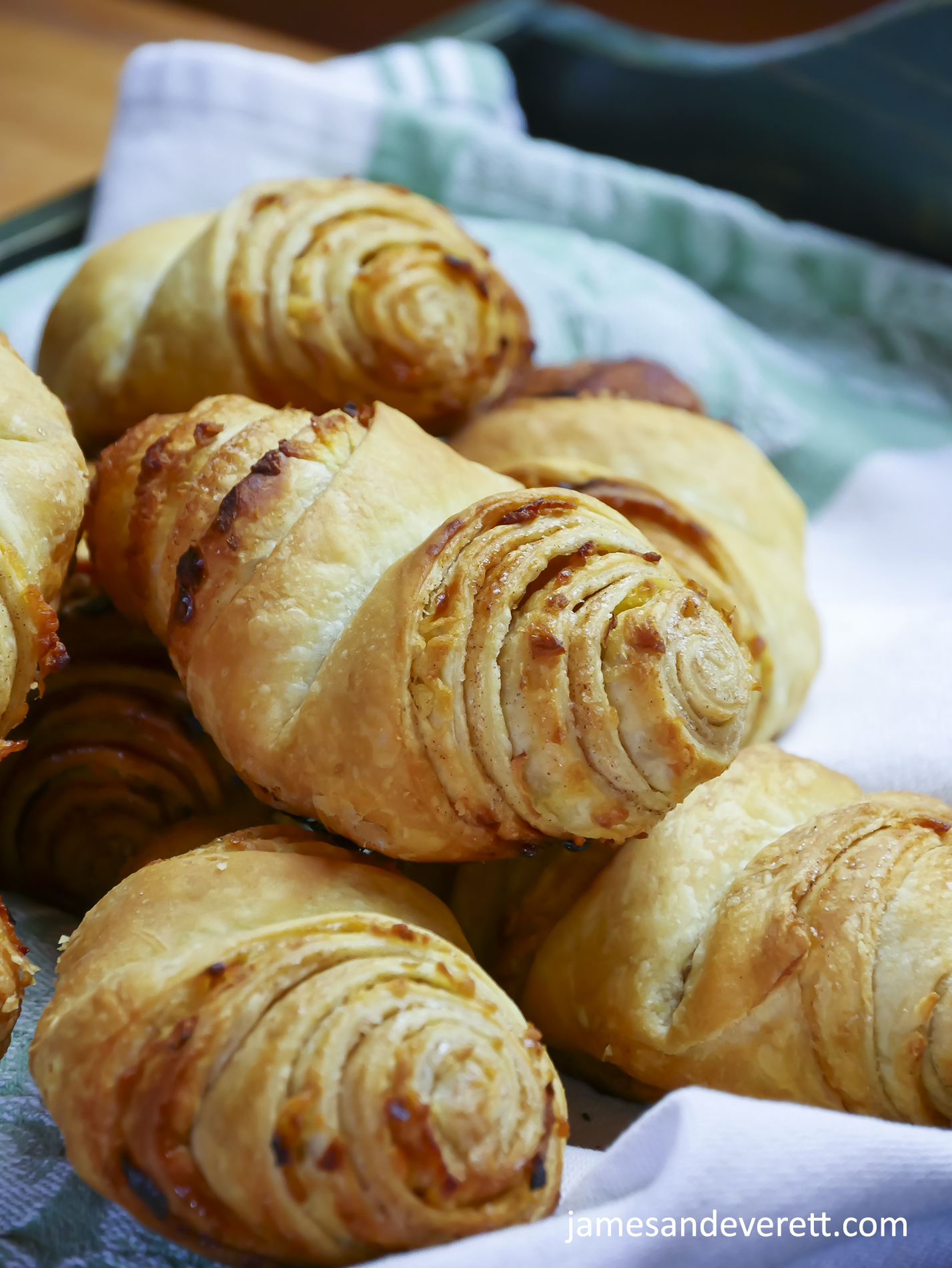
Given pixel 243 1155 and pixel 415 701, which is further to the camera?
pixel 415 701

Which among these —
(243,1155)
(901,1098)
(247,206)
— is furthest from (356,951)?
(247,206)

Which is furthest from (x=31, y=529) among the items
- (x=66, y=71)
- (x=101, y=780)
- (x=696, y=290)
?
(x=66, y=71)

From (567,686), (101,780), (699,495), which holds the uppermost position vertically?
(567,686)

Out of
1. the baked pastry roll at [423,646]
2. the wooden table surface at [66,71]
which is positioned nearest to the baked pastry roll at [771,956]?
the baked pastry roll at [423,646]

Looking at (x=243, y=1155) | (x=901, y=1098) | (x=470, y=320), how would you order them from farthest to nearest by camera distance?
(x=470, y=320)
(x=901, y=1098)
(x=243, y=1155)

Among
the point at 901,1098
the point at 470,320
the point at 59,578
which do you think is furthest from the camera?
the point at 470,320

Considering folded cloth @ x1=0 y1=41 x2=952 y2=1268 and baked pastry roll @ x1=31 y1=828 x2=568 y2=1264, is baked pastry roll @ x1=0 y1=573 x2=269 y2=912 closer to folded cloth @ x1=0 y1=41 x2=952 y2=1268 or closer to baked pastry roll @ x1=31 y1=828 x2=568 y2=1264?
folded cloth @ x1=0 y1=41 x2=952 y2=1268

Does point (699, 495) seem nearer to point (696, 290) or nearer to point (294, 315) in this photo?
point (294, 315)

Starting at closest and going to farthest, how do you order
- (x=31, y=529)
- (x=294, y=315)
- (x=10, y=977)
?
(x=10, y=977), (x=31, y=529), (x=294, y=315)

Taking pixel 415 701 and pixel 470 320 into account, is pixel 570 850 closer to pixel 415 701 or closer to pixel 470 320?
pixel 415 701
